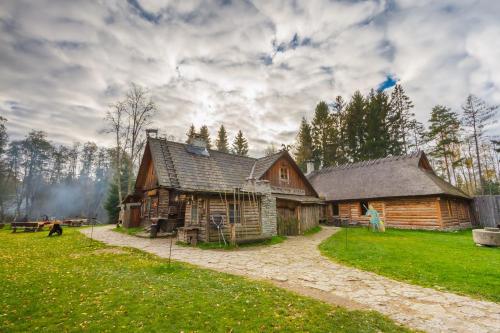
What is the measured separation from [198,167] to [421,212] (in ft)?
60.1

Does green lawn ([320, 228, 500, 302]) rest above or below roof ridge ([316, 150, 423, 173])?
below

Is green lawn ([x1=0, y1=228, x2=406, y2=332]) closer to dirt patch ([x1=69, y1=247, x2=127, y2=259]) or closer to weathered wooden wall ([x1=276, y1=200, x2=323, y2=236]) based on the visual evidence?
dirt patch ([x1=69, y1=247, x2=127, y2=259])

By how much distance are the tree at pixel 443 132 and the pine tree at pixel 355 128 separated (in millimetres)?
9040

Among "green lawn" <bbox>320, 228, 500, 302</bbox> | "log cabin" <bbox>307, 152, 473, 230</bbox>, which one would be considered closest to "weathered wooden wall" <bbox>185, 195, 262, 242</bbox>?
"green lawn" <bbox>320, 228, 500, 302</bbox>

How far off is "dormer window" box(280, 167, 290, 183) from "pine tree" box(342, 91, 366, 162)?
22608mm

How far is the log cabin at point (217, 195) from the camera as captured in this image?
13.2 meters

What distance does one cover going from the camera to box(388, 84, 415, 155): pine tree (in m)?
36.5

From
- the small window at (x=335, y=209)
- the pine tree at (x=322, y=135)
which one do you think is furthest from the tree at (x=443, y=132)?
the small window at (x=335, y=209)

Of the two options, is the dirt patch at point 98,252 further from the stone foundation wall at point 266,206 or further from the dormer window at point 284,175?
the dormer window at point 284,175

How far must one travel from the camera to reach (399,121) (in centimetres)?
3716

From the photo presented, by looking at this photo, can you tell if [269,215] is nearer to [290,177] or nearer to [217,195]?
[217,195]

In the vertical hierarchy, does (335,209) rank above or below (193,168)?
below

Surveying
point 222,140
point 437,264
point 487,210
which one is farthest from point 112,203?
point 487,210

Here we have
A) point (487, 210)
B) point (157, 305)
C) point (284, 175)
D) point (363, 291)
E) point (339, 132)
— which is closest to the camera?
point (157, 305)
